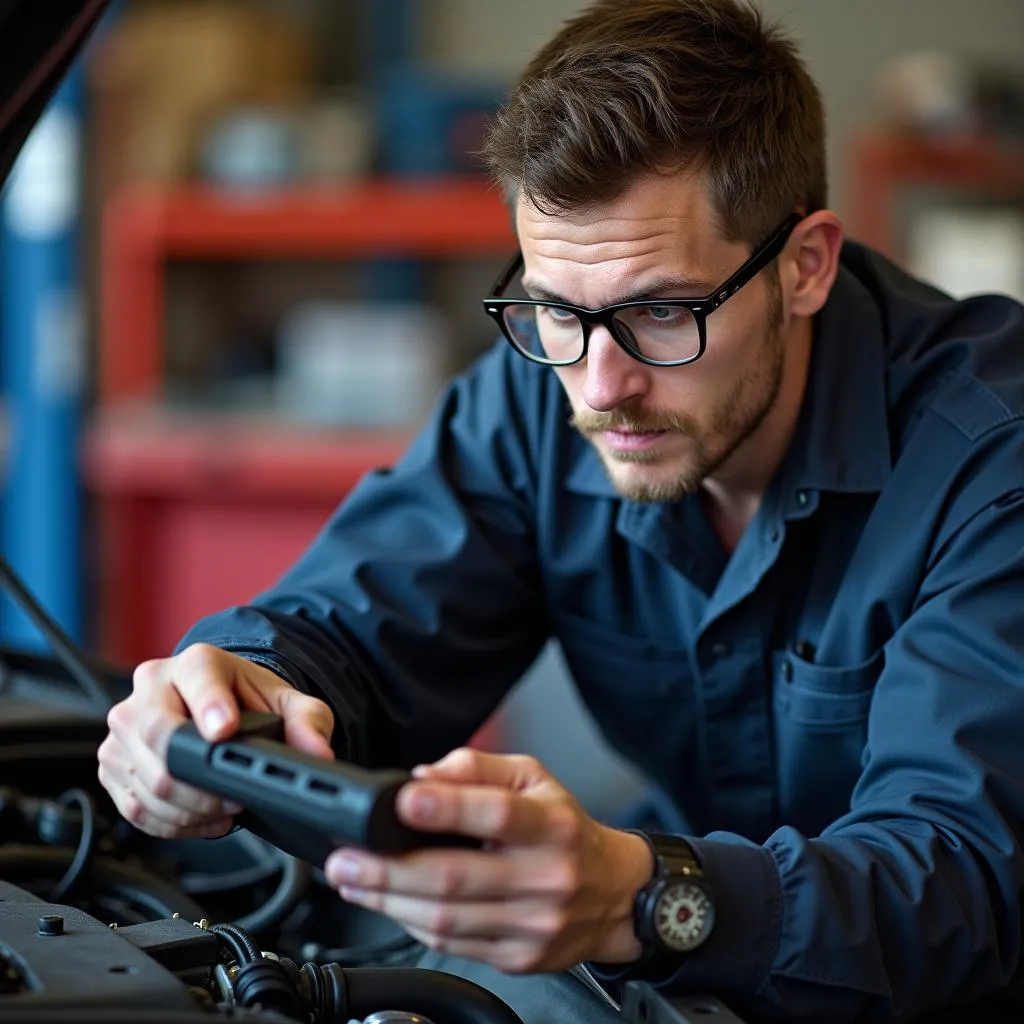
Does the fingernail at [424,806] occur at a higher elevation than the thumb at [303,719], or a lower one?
higher

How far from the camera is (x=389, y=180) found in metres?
3.88

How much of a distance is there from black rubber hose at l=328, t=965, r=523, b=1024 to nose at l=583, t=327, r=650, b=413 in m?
0.49

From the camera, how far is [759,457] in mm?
1336

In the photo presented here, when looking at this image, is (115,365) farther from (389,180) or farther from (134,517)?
(389,180)

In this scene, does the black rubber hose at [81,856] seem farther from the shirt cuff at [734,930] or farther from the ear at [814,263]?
the ear at [814,263]

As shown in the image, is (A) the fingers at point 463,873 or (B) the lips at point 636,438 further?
(B) the lips at point 636,438

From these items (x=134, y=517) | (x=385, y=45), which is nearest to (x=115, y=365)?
(x=134, y=517)

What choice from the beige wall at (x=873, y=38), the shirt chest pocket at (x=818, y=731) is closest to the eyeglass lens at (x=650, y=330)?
the shirt chest pocket at (x=818, y=731)

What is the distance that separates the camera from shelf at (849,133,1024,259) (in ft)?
13.1

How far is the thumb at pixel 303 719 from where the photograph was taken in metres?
0.93

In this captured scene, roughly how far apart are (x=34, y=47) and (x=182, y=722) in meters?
0.53

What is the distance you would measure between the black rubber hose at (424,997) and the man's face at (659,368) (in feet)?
1.63

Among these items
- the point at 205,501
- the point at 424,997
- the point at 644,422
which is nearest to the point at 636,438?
the point at 644,422

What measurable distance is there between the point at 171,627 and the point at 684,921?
9.92ft
